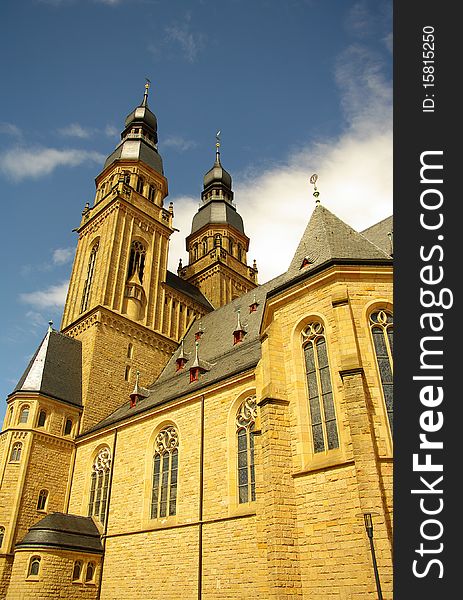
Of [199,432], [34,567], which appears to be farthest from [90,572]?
[199,432]

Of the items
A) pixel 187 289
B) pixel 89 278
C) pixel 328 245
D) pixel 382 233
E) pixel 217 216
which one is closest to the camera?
pixel 328 245

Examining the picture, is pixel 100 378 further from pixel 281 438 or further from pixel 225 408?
pixel 281 438

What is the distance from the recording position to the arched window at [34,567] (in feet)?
51.5

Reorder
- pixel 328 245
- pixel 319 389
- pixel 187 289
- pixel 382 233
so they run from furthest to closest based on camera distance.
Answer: pixel 187 289
pixel 382 233
pixel 328 245
pixel 319 389

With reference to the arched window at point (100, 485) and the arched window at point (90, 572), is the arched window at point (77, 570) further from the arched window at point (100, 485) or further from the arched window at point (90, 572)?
the arched window at point (100, 485)

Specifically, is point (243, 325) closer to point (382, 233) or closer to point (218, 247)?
point (382, 233)

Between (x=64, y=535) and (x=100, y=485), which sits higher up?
(x=100, y=485)

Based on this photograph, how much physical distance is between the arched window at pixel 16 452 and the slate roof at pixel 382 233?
1695 centimetres

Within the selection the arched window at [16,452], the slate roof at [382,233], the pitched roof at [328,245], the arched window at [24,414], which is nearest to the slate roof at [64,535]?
the arched window at [16,452]

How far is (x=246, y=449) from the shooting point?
14609 mm

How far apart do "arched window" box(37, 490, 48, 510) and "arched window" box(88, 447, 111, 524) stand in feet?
6.53

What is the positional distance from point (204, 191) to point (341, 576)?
38245 mm

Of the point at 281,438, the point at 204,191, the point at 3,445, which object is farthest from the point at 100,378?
the point at 204,191

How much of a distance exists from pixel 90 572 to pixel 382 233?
16.2 m
